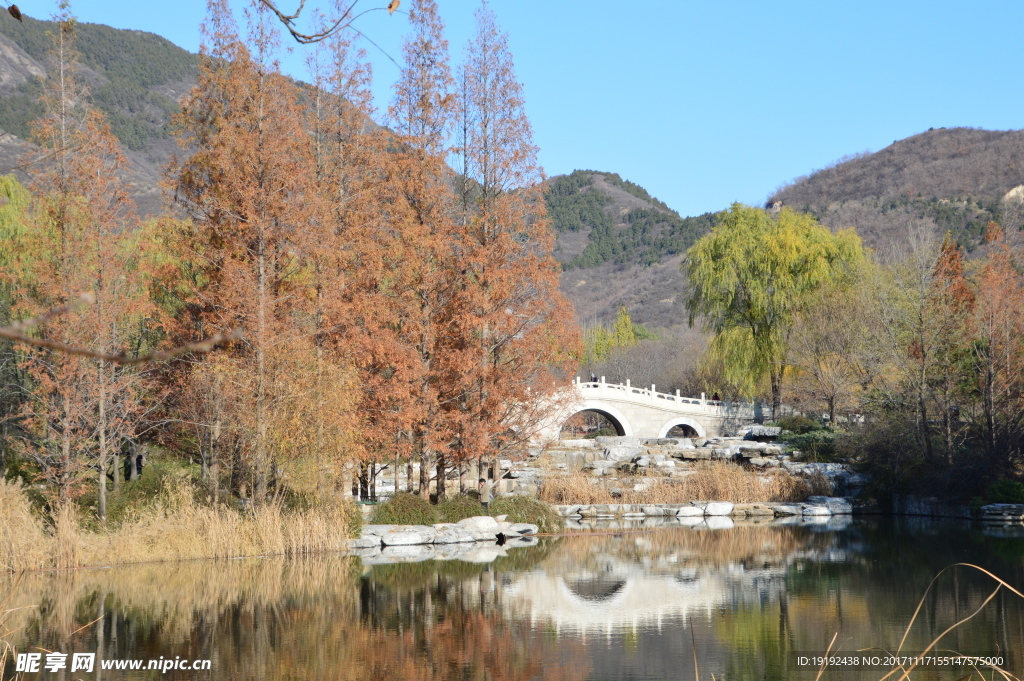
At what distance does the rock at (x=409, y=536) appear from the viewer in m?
17.3

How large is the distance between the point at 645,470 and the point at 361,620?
18346 mm

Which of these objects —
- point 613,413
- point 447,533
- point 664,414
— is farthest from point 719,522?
point 664,414

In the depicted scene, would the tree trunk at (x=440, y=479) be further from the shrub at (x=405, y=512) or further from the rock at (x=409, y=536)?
the rock at (x=409, y=536)

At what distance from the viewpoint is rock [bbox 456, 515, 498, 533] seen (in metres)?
18.5

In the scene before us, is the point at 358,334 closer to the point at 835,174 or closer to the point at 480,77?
the point at 480,77

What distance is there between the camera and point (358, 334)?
17875 millimetres

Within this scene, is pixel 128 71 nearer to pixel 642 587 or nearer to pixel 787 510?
pixel 787 510

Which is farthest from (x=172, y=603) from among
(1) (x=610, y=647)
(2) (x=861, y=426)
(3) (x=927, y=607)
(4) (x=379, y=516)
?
(2) (x=861, y=426)

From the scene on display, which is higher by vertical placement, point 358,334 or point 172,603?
point 358,334

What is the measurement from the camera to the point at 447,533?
1806 cm

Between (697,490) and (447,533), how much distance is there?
9.86 meters

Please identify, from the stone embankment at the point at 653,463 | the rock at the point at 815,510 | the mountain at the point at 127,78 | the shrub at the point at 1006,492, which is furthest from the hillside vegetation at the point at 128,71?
the shrub at the point at 1006,492

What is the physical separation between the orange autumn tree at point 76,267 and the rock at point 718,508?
14137 millimetres

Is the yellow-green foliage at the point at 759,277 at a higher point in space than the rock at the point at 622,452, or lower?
higher
